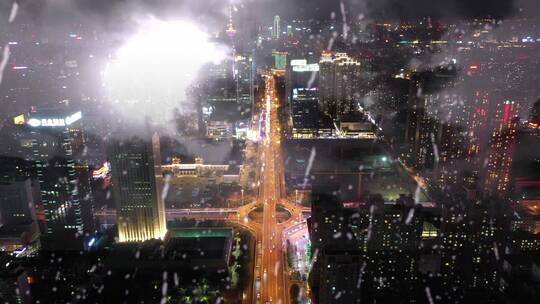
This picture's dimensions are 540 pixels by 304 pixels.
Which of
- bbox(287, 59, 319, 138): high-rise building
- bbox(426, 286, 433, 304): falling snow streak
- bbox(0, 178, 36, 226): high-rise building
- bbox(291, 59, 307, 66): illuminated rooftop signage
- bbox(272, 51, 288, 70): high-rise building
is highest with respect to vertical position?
bbox(272, 51, 288, 70): high-rise building

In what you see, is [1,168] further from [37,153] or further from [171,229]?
[171,229]

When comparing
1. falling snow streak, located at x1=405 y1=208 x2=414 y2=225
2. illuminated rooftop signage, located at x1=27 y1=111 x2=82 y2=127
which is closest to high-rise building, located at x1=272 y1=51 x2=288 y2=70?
illuminated rooftop signage, located at x1=27 y1=111 x2=82 y2=127

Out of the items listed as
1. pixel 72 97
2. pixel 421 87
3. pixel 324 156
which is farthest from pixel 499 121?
pixel 72 97

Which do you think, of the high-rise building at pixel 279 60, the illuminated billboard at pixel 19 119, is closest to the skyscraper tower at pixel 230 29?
the high-rise building at pixel 279 60

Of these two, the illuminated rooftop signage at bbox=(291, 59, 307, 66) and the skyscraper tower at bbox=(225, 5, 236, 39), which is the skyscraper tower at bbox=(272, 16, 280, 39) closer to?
the illuminated rooftop signage at bbox=(291, 59, 307, 66)

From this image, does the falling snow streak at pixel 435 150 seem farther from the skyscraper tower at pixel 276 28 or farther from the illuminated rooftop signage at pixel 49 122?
the skyscraper tower at pixel 276 28
